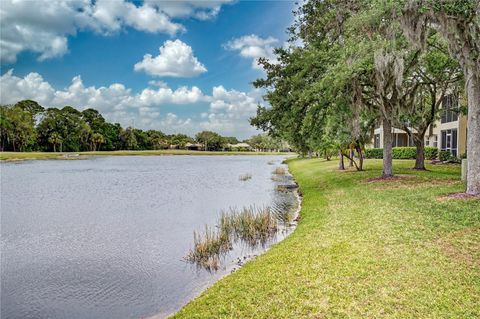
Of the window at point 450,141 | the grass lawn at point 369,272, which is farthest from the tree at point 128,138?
the grass lawn at point 369,272

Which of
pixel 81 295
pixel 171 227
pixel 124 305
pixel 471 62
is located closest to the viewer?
pixel 124 305

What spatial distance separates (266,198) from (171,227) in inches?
298

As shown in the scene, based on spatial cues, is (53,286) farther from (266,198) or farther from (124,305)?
(266,198)

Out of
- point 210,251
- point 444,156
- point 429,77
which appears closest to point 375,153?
point 444,156

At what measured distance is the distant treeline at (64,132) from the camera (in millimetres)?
80375

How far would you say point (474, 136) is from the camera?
11.8m

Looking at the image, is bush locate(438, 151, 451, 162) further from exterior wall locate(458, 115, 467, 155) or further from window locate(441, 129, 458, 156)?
exterior wall locate(458, 115, 467, 155)

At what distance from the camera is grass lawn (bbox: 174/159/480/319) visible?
216 inches

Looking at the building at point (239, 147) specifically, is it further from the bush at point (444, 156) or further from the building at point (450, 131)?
the bush at point (444, 156)

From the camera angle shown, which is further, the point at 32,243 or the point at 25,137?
the point at 25,137

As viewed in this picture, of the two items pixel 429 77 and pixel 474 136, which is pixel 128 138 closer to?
pixel 429 77

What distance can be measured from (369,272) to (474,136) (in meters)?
7.76

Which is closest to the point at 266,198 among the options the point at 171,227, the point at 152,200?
the point at 152,200

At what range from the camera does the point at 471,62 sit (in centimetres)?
1142
